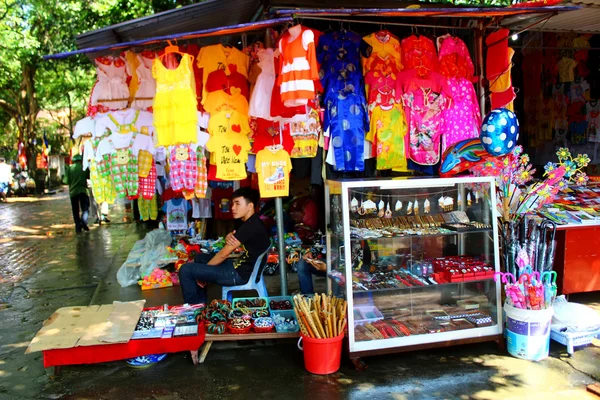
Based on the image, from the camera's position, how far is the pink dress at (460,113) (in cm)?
521

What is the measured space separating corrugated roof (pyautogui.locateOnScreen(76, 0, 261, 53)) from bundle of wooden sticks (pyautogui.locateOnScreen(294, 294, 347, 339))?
335 centimetres

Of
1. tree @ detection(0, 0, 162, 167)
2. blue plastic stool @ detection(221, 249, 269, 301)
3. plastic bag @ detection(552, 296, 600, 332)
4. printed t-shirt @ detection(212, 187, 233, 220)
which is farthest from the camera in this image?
tree @ detection(0, 0, 162, 167)

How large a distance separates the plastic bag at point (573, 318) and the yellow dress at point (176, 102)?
3.89 metres

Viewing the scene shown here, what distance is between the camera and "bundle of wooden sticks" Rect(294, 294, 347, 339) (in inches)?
145

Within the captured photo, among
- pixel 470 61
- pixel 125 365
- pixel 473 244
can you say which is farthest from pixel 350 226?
pixel 470 61

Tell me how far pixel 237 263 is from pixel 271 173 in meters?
0.99

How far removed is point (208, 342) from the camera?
4133 mm

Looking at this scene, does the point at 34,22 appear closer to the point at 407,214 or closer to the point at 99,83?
the point at 99,83

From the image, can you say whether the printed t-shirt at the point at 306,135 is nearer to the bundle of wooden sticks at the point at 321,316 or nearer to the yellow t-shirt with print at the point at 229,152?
the yellow t-shirt with print at the point at 229,152

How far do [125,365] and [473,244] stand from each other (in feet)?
11.2

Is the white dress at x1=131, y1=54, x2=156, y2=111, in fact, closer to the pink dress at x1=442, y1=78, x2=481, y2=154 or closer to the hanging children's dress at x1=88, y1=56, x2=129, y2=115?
the hanging children's dress at x1=88, y1=56, x2=129, y2=115

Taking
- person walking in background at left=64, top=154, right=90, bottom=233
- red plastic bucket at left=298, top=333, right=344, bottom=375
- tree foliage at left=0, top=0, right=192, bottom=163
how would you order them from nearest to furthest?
red plastic bucket at left=298, top=333, right=344, bottom=375 < tree foliage at left=0, top=0, right=192, bottom=163 < person walking in background at left=64, top=154, right=90, bottom=233

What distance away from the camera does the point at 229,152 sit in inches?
192

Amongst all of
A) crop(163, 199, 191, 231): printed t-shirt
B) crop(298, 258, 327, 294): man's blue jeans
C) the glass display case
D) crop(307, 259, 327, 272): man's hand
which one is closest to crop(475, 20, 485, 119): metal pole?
the glass display case
